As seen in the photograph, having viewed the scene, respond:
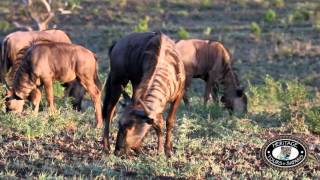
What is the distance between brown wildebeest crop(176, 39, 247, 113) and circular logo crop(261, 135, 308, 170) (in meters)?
7.73

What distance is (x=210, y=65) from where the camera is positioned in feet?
56.6

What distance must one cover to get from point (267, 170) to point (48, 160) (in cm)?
273

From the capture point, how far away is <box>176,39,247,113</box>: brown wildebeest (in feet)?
56.0

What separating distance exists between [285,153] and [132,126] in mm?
1982

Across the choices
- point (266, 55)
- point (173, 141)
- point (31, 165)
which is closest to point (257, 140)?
point (173, 141)

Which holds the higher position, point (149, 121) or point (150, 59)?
point (150, 59)

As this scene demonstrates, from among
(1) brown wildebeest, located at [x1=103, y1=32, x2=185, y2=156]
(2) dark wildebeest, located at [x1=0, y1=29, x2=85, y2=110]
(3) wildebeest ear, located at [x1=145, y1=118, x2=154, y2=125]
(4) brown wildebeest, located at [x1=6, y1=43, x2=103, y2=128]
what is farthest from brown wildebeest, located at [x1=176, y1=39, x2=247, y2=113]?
(3) wildebeest ear, located at [x1=145, y1=118, x2=154, y2=125]

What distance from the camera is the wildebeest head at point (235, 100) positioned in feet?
53.6

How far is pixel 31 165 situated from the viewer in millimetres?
8281

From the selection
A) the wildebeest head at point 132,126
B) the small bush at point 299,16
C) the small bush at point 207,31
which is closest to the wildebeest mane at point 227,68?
the wildebeest head at point 132,126

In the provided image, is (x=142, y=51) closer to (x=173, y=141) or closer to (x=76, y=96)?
(x=173, y=141)

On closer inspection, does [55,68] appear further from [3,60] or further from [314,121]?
[314,121]

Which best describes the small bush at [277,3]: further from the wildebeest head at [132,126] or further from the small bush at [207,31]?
the wildebeest head at [132,126]

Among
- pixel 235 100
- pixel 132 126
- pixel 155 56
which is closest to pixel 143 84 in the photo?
pixel 155 56
